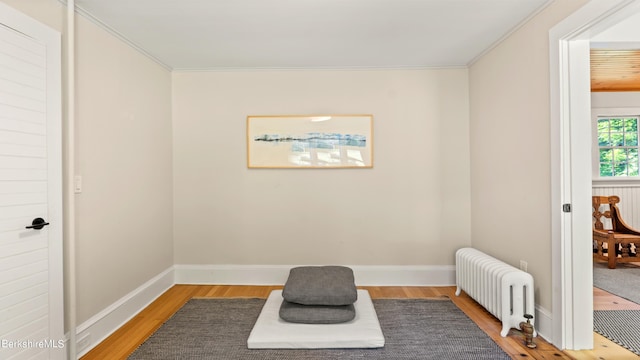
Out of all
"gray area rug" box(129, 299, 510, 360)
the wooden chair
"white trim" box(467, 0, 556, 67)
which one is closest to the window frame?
the wooden chair

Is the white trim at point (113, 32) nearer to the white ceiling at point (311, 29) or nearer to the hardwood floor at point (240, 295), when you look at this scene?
the white ceiling at point (311, 29)

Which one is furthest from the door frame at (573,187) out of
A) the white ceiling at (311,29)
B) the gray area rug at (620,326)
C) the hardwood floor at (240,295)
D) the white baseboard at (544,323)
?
the white ceiling at (311,29)

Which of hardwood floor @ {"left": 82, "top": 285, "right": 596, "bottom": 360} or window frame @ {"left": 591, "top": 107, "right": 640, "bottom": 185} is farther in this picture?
window frame @ {"left": 591, "top": 107, "right": 640, "bottom": 185}

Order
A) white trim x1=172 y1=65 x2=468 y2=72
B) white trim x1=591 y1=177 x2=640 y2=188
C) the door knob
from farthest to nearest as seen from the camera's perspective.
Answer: white trim x1=591 y1=177 x2=640 y2=188
white trim x1=172 y1=65 x2=468 y2=72
the door knob

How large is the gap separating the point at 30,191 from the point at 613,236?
5.94 m

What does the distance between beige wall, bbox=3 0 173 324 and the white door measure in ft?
0.66

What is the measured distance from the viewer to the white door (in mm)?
1680

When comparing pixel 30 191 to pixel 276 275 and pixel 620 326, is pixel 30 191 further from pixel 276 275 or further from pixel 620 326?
pixel 620 326

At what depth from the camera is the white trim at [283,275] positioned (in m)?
3.49

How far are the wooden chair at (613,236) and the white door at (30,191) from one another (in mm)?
5796

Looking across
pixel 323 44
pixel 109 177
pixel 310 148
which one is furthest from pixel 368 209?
pixel 109 177

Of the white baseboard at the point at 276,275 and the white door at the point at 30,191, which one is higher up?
the white door at the point at 30,191
